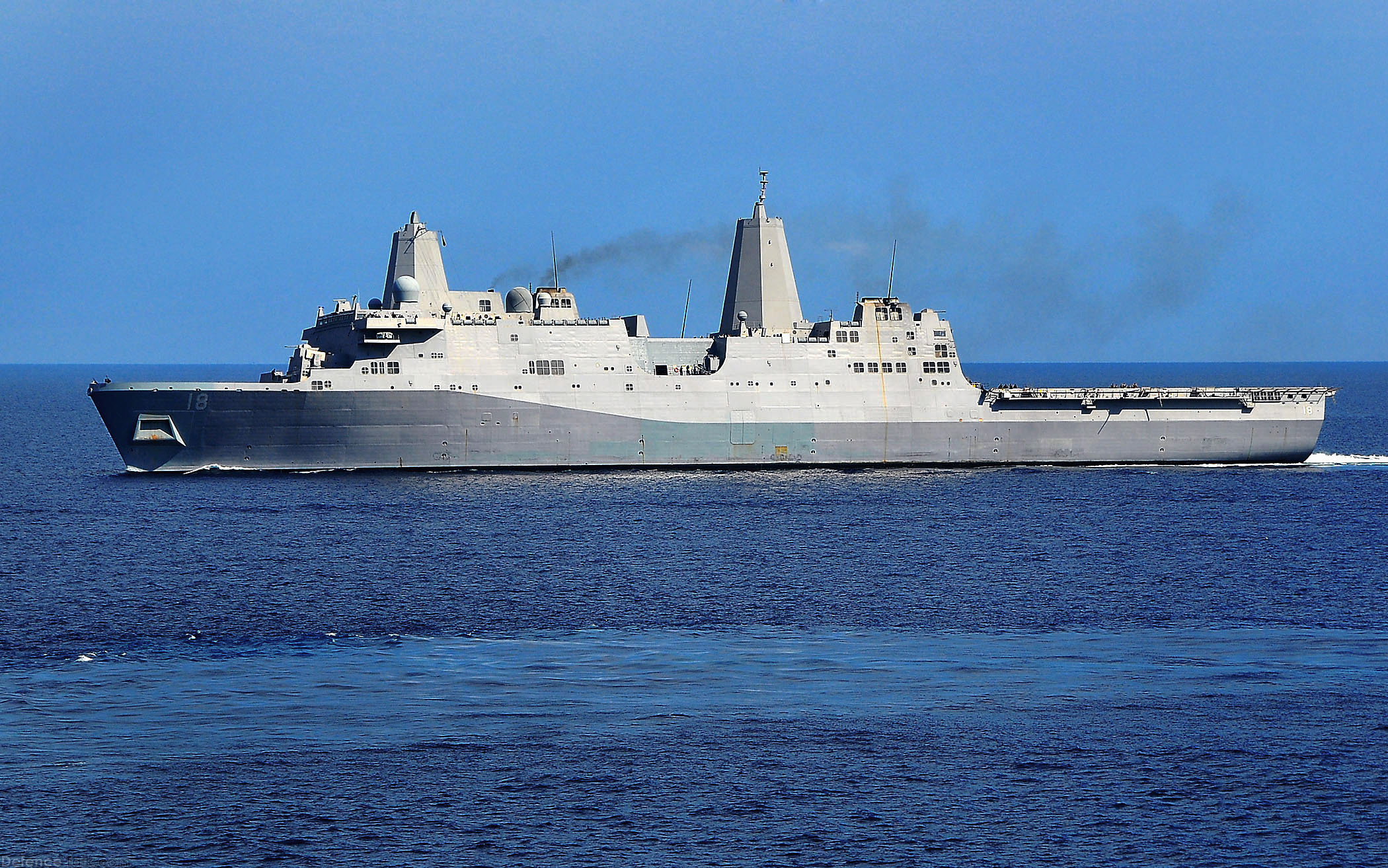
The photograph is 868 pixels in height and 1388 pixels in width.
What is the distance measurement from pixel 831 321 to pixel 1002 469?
850cm

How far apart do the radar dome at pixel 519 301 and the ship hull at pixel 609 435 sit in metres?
4.41

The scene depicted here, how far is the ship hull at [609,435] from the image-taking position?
46312mm

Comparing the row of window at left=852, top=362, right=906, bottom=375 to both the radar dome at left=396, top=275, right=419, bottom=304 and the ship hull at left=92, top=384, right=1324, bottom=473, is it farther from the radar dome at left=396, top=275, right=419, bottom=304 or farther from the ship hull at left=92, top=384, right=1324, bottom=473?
the radar dome at left=396, top=275, right=419, bottom=304

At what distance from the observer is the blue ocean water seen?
16.3 meters

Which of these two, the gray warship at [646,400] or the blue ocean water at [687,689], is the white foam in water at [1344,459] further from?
the blue ocean water at [687,689]

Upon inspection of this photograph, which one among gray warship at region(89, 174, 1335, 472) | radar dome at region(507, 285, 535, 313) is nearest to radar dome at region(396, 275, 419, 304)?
gray warship at region(89, 174, 1335, 472)

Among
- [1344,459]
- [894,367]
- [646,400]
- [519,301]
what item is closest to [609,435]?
[646,400]

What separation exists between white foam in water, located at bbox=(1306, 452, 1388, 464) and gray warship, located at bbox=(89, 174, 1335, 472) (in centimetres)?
203

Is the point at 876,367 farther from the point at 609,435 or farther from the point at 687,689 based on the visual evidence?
the point at 687,689

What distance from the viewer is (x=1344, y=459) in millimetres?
57938

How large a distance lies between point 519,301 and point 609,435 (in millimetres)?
6135

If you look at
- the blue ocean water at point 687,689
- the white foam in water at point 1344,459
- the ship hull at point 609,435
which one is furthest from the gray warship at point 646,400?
the blue ocean water at point 687,689

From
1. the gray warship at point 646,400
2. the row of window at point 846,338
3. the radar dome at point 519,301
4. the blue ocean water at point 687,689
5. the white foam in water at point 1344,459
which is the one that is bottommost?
the blue ocean water at point 687,689

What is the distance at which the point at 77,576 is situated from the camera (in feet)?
96.6
